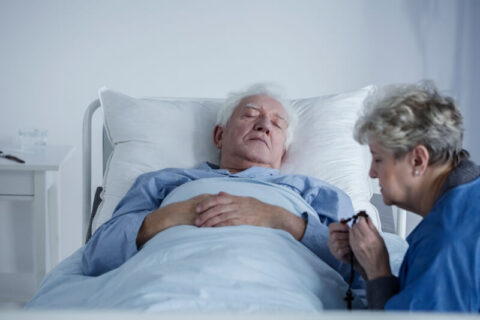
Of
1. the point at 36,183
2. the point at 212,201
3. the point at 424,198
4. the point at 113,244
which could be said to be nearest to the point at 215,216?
the point at 212,201

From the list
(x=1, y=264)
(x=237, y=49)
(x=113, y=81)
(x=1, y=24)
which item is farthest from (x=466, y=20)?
(x=1, y=264)

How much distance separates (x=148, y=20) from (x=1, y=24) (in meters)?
0.67

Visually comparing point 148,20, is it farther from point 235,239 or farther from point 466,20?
point 235,239

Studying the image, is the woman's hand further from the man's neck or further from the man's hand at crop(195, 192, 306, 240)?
the man's neck

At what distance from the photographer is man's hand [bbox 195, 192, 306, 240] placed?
148 centimetres

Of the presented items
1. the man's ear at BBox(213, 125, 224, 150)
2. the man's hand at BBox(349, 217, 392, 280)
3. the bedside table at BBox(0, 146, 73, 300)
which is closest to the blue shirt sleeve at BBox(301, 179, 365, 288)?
the man's hand at BBox(349, 217, 392, 280)

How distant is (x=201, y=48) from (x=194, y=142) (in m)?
0.89

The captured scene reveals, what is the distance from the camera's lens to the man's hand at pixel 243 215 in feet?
4.84

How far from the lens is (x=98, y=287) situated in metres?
1.37

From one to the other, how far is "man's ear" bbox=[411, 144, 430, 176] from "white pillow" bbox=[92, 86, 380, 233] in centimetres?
80

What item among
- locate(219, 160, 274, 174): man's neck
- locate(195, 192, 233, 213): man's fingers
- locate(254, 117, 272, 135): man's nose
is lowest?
locate(195, 192, 233, 213): man's fingers

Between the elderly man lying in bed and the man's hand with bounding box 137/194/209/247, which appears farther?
the man's hand with bounding box 137/194/209/247

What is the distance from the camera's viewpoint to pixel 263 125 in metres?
1.89

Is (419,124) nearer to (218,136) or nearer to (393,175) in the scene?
(393,175)
